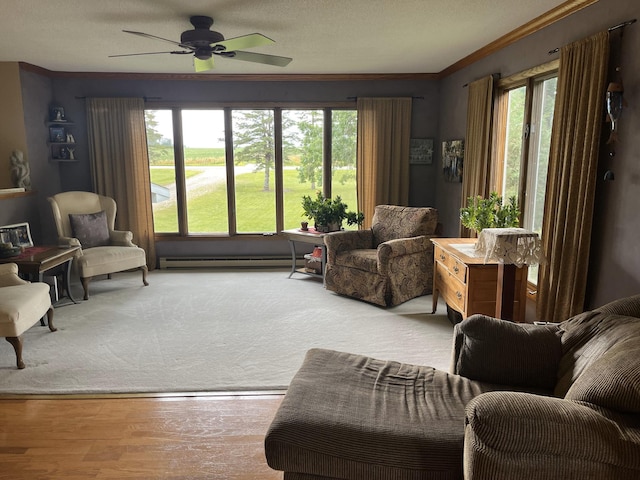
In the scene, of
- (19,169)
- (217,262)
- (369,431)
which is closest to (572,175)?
(369,431)

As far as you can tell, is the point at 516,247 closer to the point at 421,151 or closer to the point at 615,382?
the point at 615,382

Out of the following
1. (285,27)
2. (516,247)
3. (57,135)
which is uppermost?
(285,27)

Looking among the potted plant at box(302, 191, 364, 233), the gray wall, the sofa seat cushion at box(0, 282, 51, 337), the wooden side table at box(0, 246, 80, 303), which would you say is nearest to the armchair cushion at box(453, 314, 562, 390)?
the gray wall

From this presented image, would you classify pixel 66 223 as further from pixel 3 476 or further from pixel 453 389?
pixel 453 389

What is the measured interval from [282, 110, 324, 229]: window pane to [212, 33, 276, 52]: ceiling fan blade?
104 inches

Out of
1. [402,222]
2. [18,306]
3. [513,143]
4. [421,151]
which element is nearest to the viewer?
[18,306]

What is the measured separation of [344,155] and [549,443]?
5058mm

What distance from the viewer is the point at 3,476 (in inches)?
82.9

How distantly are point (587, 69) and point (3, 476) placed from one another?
386cm

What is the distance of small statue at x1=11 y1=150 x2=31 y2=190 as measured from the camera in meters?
5.02

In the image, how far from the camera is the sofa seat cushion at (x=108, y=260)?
474 centimetres

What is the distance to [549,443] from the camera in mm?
1338

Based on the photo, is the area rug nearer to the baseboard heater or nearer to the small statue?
the baseboard heater

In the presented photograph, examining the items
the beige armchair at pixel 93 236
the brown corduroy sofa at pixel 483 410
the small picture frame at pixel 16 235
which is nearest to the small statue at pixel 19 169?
the beige armchair at pixel 93 236
